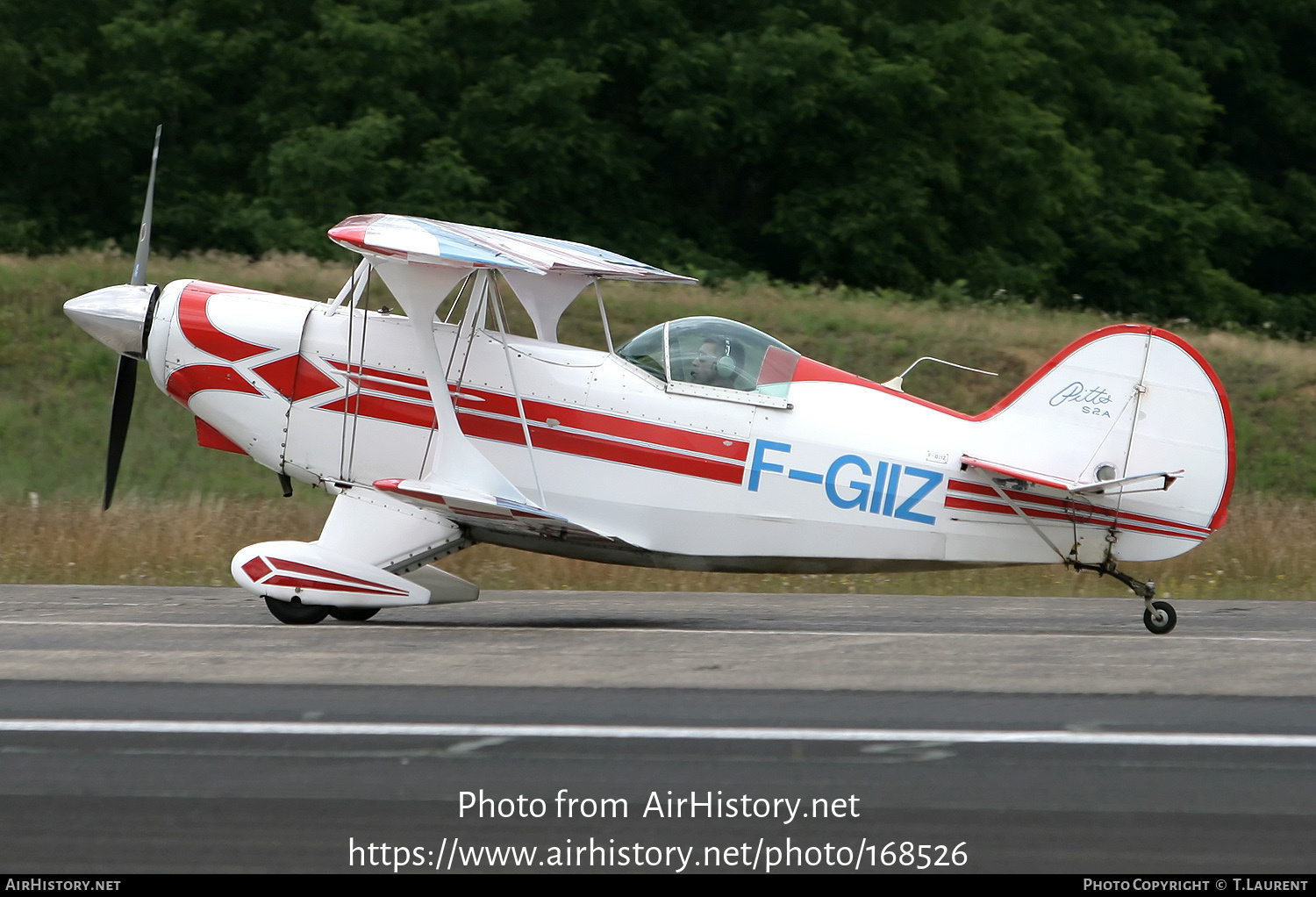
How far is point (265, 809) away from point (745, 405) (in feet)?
18.3

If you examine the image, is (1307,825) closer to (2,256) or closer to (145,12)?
(2,256)

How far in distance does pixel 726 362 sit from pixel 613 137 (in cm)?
2190

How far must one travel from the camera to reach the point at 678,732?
669 cm

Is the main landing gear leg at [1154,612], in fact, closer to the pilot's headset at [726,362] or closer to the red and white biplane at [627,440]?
the red and white biplane at [627,440]

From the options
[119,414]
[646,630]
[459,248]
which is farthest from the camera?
[119,414]

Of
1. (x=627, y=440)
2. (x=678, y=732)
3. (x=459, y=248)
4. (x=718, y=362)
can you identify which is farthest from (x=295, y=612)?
(x=678, y=732)

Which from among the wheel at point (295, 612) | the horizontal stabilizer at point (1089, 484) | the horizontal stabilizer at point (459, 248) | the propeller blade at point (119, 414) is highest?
the horizontal stabilizer at point (459, 248)

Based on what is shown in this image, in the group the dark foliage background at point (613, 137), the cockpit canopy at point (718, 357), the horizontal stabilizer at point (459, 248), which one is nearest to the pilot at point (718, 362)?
the cockpit canopy at point (718, 357)

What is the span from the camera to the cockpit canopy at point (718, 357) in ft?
34.2

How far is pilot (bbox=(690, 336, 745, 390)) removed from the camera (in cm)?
1045

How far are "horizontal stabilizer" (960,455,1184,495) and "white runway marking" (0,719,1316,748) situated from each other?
10.3ft

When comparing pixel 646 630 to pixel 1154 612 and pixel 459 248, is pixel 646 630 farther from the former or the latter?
pixel 1154 612

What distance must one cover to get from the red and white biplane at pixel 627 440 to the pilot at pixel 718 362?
0.05 ft

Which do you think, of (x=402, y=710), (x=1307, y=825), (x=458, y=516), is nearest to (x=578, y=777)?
(x=402, y=710)
